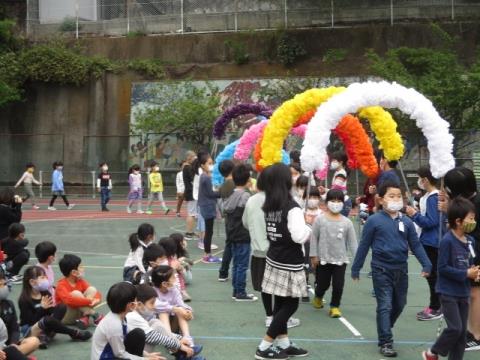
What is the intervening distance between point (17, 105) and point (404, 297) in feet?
102

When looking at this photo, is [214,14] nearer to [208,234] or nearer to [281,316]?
[208,234]

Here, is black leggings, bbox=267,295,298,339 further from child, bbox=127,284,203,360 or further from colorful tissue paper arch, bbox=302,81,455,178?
colorful tissue paper arch, bbox=302,81,455,178

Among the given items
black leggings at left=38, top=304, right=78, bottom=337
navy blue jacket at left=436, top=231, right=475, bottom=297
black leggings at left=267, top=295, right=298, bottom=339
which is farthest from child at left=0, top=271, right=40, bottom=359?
navy blue jacket at left=436, top=231, right=475, bottom=297

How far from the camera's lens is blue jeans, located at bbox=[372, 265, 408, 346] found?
7.07 metres

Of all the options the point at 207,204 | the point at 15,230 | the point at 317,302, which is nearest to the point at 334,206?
the point at 317,302

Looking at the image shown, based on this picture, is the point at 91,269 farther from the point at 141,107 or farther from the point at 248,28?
the point at 248,28

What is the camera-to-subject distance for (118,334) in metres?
5.99

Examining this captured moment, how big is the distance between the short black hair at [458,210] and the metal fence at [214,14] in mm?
28138

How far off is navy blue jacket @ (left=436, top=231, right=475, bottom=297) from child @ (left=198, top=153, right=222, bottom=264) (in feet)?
22.4

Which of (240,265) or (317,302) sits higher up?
(240,265)

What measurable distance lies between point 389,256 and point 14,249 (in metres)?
6.08

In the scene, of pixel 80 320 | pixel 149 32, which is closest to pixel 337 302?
pixel 80 320

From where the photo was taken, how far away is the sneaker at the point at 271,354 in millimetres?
6867

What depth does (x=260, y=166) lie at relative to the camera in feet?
41.9
